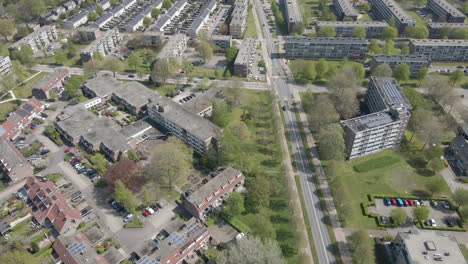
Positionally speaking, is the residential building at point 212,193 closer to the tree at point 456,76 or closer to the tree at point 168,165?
the tree at point 168,165

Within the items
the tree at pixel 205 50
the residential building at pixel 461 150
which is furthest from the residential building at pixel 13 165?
the residential building at pixel 461 150

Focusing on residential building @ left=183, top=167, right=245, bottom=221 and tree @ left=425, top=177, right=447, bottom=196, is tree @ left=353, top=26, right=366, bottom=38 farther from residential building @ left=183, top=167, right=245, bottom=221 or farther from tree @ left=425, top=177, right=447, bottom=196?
residential building @ left=183, top=167, right=245, bottom=221

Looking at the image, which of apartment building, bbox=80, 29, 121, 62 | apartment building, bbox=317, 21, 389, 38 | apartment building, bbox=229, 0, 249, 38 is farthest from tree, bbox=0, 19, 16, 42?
apartment building, bbox=317, 21, 389, 38

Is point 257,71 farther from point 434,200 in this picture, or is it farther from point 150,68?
point 434,200

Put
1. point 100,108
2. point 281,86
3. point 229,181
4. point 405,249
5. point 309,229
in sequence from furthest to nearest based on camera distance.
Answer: point 281,86, point 100,108, point 229,181, point 309,229, point 405,249

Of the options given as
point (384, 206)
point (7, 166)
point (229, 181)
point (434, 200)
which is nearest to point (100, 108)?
point (7, 166)

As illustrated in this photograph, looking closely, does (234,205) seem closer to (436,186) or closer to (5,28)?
(436,186)
